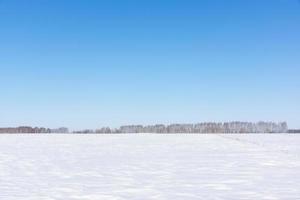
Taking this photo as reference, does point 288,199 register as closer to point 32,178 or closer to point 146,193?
point 146,193

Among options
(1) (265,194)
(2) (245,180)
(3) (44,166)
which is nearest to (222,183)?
(2) (245,180)

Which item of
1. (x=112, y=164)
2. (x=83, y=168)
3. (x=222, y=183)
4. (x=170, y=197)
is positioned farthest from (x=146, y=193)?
(x=112, y=164)

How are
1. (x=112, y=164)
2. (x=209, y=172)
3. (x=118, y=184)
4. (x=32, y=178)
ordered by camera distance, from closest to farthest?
(x=118, y=184), (x=32, y=178), (x=209, y=172), (x=112, y=164)

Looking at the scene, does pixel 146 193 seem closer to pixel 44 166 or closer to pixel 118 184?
pixel 118 184

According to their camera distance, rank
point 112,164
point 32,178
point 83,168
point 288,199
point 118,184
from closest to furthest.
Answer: point 288,199 < point 118,184 < point 32,178 < point 83,168 < point 112,164

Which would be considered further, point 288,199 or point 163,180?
point 163,180

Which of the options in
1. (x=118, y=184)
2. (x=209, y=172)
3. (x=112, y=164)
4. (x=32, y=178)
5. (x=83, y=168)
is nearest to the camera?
(x=118, y=184)

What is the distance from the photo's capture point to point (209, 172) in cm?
1024

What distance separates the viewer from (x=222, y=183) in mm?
8500

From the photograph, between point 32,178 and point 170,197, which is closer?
point 170,197

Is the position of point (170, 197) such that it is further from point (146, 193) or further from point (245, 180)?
point (245, 180)

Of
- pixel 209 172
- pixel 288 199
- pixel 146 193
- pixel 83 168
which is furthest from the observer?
pixel 83 168

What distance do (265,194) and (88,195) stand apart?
2.65m

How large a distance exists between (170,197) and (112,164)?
5.36m
